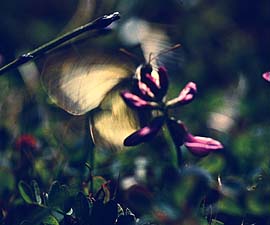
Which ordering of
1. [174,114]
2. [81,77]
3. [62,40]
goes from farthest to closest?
[174,114] < [81,77] < [62,40]

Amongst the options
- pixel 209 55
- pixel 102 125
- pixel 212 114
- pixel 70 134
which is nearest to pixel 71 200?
pixel 102 125

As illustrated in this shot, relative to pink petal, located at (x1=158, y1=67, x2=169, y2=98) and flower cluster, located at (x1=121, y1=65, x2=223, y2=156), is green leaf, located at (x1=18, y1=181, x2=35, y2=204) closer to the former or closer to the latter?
flower cluster, located at (x1=121, y1=65, x2=223, y2=156)

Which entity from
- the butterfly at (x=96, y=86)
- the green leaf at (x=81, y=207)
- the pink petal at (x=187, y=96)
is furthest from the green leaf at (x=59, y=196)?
the pink petal at (x=187, y=96)

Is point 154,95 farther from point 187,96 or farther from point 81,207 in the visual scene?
point 81,207

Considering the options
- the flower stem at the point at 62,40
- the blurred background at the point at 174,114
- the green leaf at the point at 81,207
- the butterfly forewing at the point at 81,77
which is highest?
the flower stem at the point at 62,40

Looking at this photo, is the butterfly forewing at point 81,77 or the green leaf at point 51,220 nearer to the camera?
the green leaf at point 51,220

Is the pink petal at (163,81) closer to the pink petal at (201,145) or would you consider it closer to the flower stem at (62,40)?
the pink petal at (201,145)

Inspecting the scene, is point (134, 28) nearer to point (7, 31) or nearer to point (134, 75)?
point (134, 75)

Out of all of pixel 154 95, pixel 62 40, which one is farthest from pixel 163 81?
pixel 62 40
